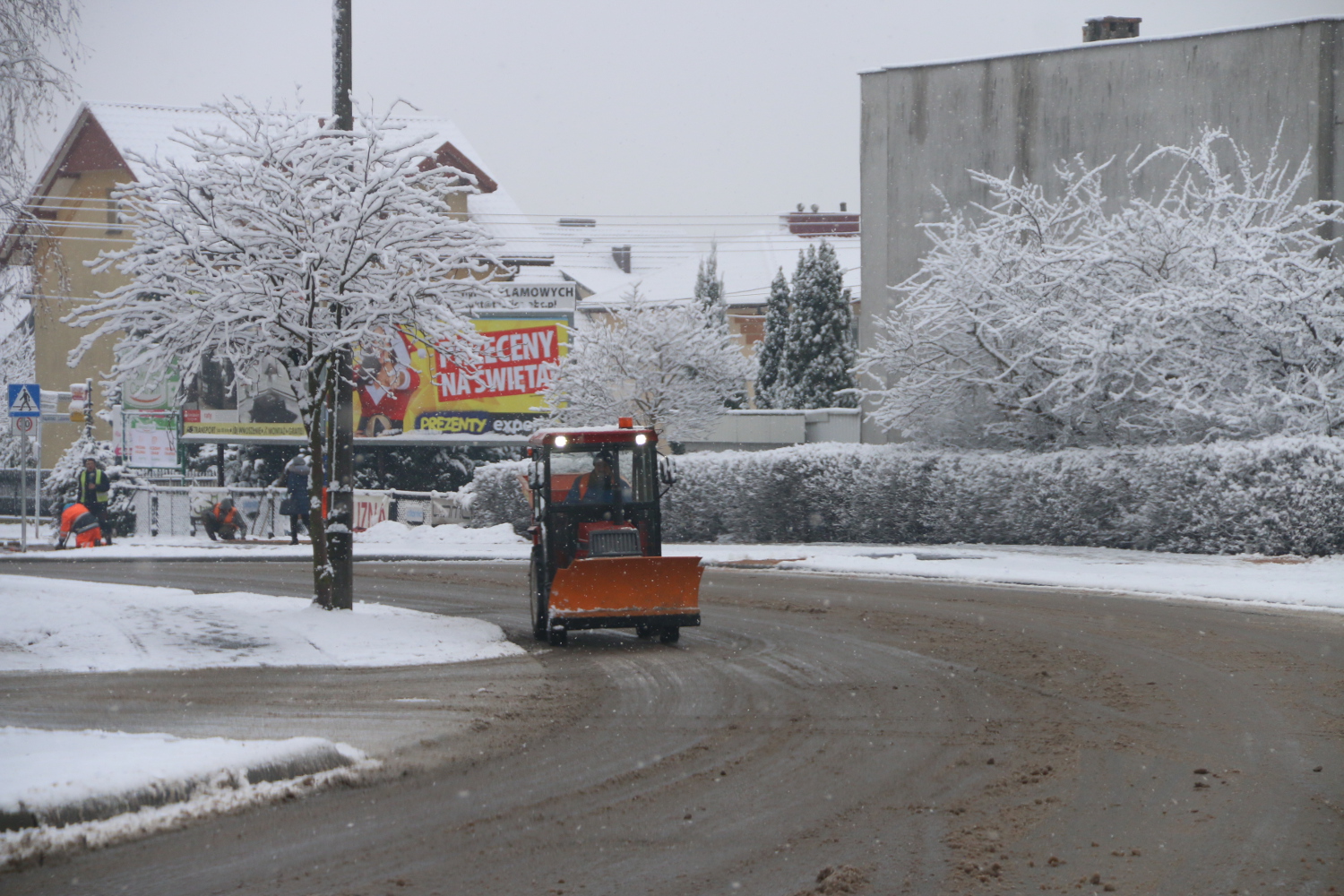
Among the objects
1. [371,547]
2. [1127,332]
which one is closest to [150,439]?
Result: [371,547]

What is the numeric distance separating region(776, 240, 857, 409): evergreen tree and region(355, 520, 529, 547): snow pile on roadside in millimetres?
26870

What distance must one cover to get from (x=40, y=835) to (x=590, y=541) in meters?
7.71

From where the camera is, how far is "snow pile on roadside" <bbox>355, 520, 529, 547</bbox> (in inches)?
1129

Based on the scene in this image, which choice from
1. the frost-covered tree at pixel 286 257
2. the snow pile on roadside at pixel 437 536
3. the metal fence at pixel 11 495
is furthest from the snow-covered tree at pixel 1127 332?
the metal fence at pixel 11 495

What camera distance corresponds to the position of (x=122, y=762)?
22.1 feet

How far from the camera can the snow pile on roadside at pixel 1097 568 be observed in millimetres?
17031

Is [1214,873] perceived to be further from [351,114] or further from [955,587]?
[955,587]

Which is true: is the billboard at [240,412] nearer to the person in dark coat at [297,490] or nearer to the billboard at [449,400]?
the billboard at [449,400]

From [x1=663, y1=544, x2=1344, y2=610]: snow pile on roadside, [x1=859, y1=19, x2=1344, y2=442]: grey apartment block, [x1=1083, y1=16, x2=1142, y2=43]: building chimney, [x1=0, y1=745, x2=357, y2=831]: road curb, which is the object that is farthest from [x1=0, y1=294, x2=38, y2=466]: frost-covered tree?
[x1=1083, y1=16, x2=1142, y2=43]: building chimney

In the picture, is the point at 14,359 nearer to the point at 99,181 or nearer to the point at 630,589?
the point at 99,181

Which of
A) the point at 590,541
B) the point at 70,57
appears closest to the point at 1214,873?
the point at 590,541

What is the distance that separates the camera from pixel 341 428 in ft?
45.5

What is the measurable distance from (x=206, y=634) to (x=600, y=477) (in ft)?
13.3

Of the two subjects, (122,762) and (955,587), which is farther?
(955,587)
